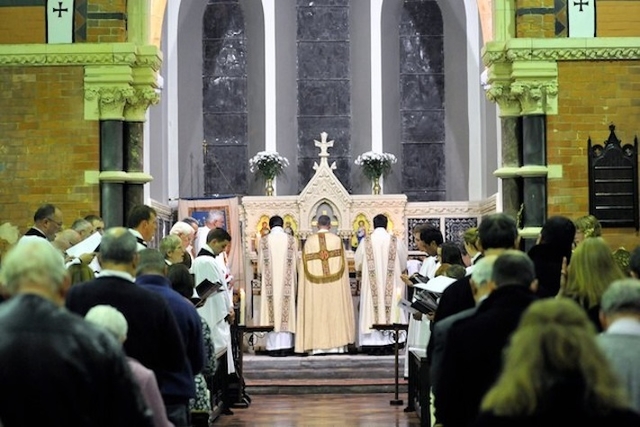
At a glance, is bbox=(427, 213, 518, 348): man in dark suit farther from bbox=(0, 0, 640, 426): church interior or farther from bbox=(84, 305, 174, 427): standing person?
bbox=(0, 0, 640, 426): church interior

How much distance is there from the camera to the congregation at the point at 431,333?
3412mm

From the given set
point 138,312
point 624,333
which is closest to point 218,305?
point 138,312

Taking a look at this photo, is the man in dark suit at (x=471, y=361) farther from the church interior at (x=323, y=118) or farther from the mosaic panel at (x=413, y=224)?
the mosaic panel at (x=413, y=224)

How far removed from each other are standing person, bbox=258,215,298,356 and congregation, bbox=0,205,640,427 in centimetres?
631

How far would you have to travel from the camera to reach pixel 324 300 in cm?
1684

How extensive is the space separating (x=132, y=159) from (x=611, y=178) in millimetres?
4826

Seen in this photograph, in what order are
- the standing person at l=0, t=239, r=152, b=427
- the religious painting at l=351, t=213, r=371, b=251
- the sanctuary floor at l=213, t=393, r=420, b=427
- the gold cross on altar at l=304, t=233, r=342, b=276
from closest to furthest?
the standing person at l=0, t=239, r=152, b=427 < the sanctuary floor at l=213, t=393, r=420, b=427 < the gold cross on altar at l=304, t=233, r=342, b=276 < the religious painting at l=351, t=213, r=371, b=251

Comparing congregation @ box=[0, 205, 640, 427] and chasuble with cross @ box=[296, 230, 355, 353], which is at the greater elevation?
congregation @ box=[0, 205, 640, 427]

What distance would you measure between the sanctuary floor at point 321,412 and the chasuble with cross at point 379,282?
2661mm

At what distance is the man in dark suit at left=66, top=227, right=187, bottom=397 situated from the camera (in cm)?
591

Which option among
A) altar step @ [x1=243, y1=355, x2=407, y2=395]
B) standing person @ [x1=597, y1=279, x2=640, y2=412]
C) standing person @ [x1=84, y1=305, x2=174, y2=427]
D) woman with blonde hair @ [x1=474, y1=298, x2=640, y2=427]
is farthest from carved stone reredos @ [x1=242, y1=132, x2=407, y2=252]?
woman with blonde hair @ [x1=474, y1=298, x2=640, y2=427]

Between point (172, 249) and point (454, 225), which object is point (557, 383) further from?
point (454, 225)

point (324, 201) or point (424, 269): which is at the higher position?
point (324, 201)

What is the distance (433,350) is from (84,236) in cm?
450
